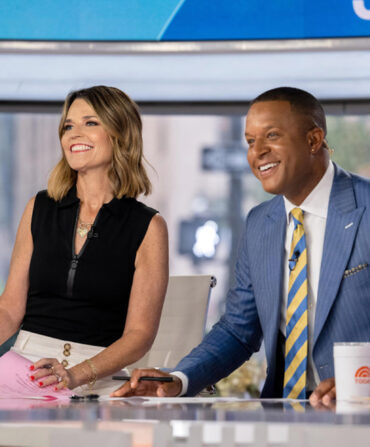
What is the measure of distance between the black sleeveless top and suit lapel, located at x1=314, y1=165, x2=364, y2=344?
596 millimetres

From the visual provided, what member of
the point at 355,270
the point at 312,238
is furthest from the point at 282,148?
the point at 355,270

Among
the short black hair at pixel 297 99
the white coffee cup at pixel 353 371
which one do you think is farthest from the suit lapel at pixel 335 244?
the white coffee cup at pixel 353 371

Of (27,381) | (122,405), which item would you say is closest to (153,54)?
(27,381)

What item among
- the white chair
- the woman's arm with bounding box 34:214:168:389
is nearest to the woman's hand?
the woman's arm with bounding box 34:214:168:389

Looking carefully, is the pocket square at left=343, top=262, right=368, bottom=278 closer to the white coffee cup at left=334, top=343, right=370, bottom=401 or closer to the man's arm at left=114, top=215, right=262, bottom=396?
the man's arm at left=114, top=215, right=262, bottom=396

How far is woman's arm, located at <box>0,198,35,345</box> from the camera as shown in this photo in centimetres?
241

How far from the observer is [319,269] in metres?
2.20

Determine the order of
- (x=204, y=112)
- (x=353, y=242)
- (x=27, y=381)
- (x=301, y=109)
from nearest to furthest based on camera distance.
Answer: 1. (x=27, y=381)
2. (x=353, y=242)
3. (x=301, y=109)
4. (x=204, y=112)

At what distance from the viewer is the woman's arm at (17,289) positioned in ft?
7.92

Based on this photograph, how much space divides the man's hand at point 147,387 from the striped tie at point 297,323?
14.6 inches

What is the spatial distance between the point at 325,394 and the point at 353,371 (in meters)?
0.09

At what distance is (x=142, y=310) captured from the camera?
2312 mm

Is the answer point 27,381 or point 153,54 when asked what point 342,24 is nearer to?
point 153,54

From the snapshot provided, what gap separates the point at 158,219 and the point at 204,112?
223 cm
